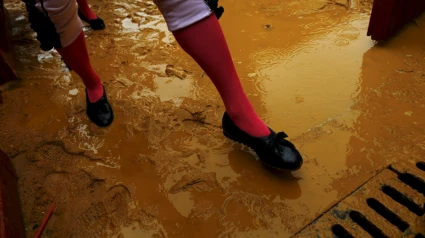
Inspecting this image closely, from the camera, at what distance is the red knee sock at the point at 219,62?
1027mm

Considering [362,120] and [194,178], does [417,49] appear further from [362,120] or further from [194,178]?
[194,178]

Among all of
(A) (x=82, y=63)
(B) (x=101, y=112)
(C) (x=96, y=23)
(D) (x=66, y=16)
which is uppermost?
(D) (x=66, y=16)

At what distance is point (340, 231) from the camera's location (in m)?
1.07

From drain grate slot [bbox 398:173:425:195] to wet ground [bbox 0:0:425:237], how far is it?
88 millimetres

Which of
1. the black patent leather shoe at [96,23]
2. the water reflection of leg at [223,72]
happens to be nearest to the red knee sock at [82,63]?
the water reflection of leg at [223,72]

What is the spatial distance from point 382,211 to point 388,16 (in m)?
1.16

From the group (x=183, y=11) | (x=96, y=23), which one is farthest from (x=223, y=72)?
(x=96, y=23)

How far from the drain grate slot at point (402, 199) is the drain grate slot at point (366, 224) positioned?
152mm

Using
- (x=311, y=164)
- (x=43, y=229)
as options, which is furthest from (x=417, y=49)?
(x=43, y=229)

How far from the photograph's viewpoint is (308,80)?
1.67m

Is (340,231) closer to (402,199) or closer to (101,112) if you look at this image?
(402,199)

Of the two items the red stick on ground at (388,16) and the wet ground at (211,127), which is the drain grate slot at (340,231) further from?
the red stick on ground at (388,16)

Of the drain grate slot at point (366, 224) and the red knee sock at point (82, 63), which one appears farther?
the red knee sock at point (82, 63)

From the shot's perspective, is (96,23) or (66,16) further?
(96,23)
